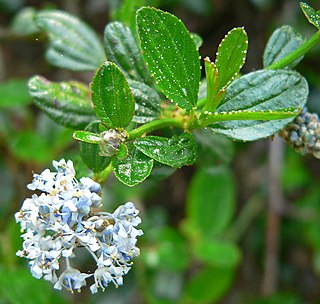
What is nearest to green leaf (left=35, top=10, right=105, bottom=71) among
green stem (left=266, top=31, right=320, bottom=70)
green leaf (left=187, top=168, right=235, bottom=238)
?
green stem (left=266, top=31, right=320, bottom=70)

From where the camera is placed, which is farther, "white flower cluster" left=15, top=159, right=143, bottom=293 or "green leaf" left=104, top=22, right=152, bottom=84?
"green leaf" left=104, top=22, right=152, bottom=84

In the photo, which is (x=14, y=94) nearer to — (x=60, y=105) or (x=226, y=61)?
(x=60, y=105)

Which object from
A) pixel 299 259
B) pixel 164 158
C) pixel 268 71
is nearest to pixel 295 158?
pixel 299 259

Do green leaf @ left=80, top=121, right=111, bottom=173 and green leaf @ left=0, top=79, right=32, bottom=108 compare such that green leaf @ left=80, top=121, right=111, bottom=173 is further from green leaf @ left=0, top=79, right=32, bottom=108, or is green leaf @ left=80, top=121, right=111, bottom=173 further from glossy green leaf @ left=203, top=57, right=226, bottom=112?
green leaf @ left=0, top=79, right=32, bottom=108

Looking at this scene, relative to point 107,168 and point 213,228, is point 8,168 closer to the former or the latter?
point 213,228

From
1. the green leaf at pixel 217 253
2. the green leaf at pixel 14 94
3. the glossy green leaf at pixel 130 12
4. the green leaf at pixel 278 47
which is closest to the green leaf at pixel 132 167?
the green leaf at pixel 278 47
